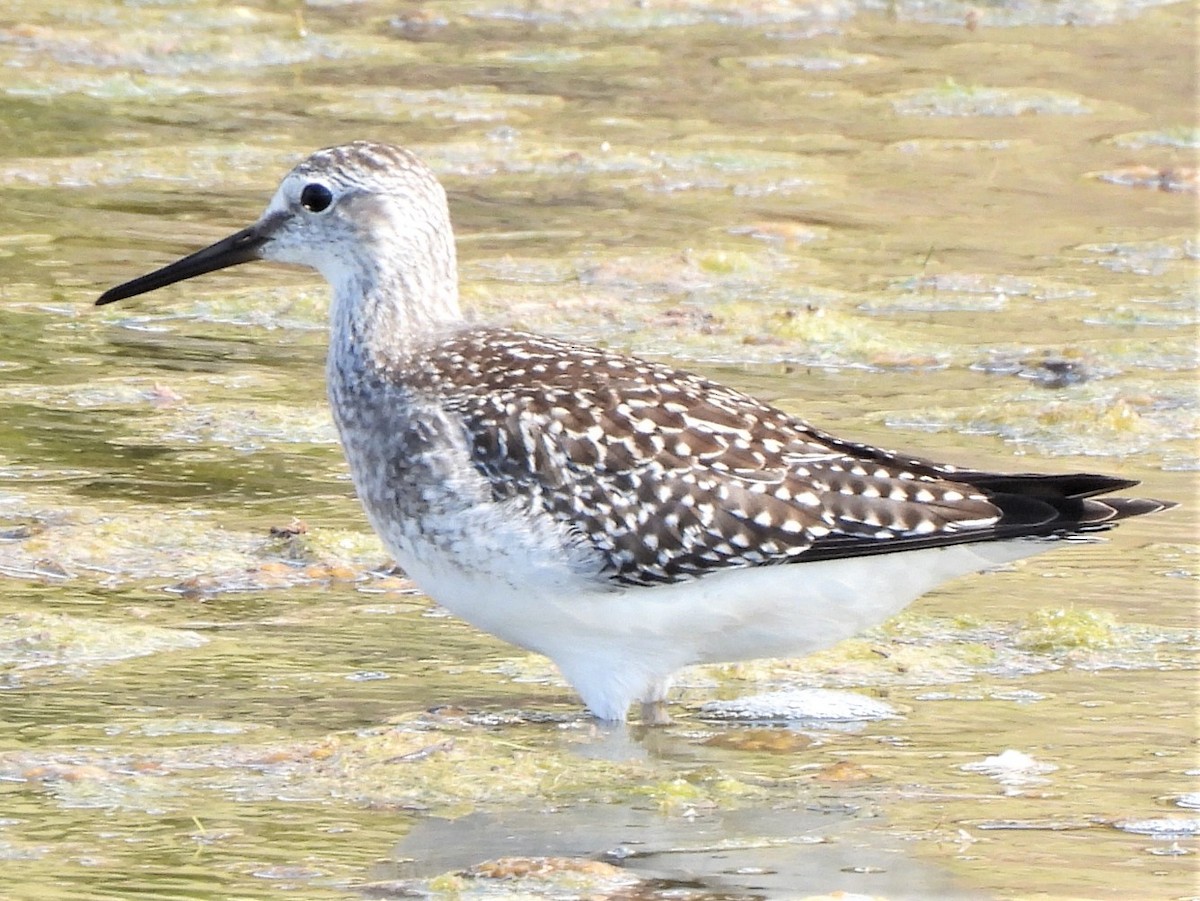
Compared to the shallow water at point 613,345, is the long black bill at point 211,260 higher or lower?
higher

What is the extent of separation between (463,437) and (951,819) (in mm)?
1705

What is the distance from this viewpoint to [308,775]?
5938 millimetres

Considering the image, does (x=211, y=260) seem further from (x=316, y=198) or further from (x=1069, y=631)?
(x=1069, y=631)

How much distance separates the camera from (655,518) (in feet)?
21.1

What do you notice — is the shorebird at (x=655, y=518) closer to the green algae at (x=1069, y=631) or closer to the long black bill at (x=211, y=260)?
the green algae at (x=1069, y=631)

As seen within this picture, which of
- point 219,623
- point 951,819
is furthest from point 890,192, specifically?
point 951,819

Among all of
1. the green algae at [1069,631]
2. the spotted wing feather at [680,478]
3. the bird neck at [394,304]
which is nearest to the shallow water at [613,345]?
the green algae at [1069,631]

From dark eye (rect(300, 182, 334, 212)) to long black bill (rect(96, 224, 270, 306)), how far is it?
0.18 m

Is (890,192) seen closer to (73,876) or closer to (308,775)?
(308,775)

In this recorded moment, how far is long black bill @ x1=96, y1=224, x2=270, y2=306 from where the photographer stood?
7.50m

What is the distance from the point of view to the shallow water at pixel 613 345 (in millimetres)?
5660

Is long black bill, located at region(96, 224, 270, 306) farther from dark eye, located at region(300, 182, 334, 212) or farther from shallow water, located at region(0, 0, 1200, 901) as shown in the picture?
shallow water, located at region(0, 0, 1200, 901)

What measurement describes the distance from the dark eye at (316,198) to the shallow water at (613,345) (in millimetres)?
1058

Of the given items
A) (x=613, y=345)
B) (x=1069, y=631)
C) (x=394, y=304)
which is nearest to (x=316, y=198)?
(x=394, y=304)
